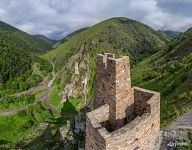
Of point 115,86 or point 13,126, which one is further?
point 13,126

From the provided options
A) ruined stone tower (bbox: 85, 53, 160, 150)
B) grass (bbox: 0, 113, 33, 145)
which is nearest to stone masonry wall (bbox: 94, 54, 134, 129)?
ruined stone tower (bbox: 85, 53, 160, 150)

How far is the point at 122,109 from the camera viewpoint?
2400cm

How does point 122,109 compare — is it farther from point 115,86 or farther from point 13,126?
point 13,126

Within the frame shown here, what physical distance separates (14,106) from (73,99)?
1334 inches

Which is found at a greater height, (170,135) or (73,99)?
(170,135)

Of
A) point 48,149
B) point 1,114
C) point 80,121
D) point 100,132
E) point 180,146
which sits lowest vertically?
point 1,114

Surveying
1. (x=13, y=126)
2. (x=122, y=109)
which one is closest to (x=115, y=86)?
(x=122, y=109)

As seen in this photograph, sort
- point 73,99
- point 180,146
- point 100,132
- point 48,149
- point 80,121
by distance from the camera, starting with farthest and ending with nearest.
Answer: point 73,99 < point 48,149 < point 80,121 < point 180,146 < point 100,132

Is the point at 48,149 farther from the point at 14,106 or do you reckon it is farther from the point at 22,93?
the point at 22,93

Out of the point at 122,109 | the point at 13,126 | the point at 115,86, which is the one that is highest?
the point at 115,86

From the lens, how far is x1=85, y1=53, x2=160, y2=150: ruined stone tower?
19.9 m

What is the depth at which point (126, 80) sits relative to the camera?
77.5 feet

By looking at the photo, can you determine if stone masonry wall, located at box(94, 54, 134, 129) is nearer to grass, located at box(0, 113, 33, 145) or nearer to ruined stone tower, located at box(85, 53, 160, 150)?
ruined stone tower, located at box(85, 53, 160, 150)

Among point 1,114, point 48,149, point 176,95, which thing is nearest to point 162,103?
point 176,95
